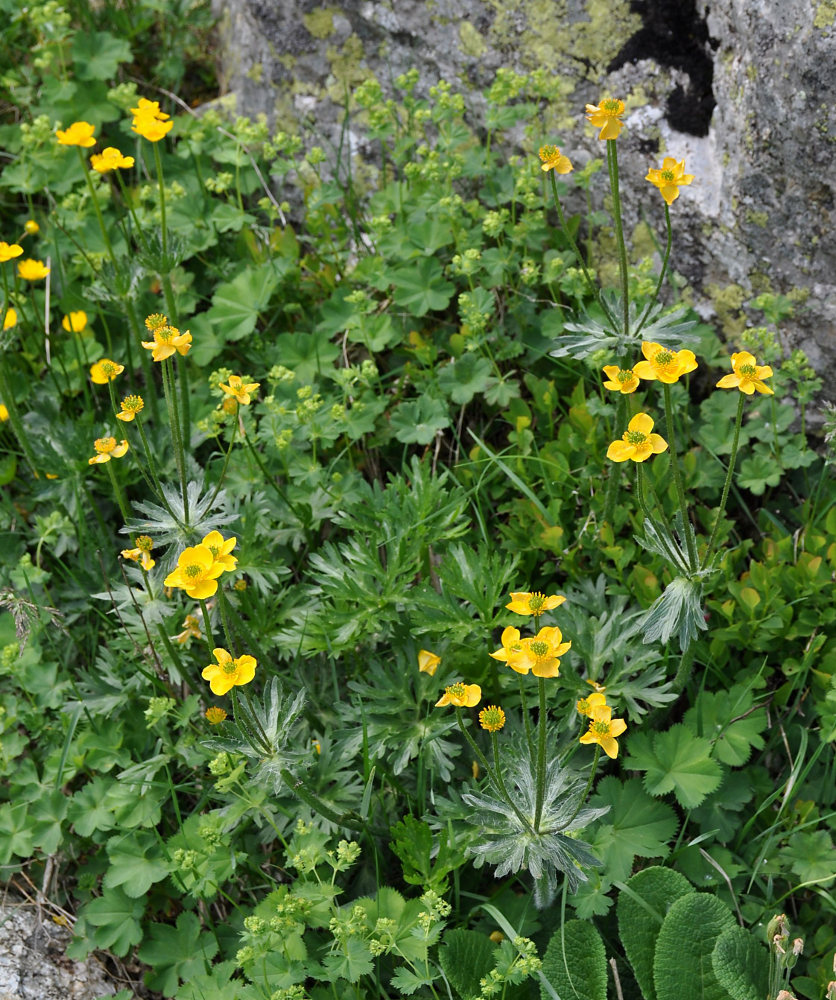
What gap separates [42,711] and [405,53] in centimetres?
300

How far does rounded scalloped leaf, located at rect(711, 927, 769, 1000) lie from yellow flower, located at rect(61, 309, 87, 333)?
3.07 metres

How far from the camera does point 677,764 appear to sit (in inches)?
106

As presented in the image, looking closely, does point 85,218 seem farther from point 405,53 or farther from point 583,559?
point 583,559

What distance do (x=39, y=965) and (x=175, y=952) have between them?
0.39m

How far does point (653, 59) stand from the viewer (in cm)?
348

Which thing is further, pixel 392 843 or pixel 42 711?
pixel 42 711

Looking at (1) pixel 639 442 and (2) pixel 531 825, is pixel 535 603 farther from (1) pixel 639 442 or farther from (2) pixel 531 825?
(2) pixel 531 825

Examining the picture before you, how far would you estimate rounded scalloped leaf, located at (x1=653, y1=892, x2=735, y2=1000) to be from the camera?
7.90 ft

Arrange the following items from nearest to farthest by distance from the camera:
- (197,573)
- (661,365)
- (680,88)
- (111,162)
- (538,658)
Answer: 1. (538,658)
2. (197,573)
3. (661,365)
4. (111,162)
5. (680,88)

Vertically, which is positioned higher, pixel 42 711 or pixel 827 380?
pixel 827 380

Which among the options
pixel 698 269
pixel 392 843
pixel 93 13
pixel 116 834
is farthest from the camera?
pixel 93 13

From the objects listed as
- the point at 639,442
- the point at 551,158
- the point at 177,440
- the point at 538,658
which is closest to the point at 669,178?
the point at 551,158

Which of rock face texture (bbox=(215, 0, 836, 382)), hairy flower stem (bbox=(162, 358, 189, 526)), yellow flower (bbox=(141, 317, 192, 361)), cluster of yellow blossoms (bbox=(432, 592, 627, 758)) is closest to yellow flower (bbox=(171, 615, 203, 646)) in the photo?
hairy flower stem (bbox=(162, 358, 189, 526))

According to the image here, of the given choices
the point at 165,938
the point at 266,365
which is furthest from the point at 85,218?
the point at 165,938
